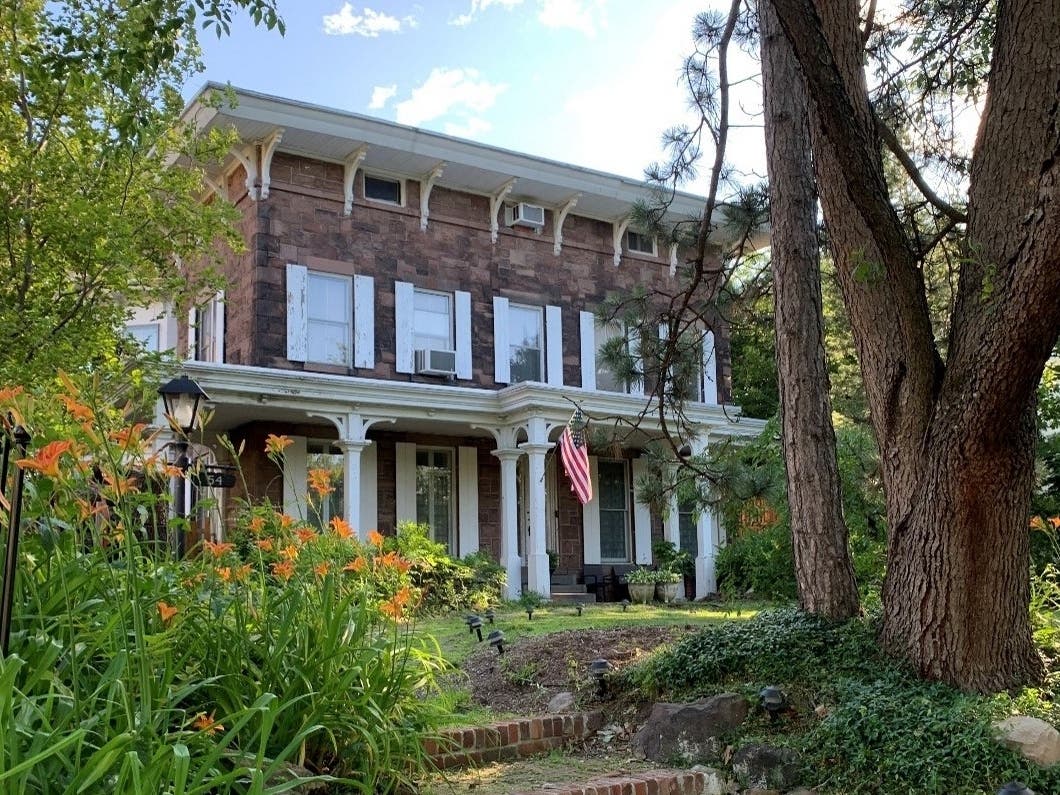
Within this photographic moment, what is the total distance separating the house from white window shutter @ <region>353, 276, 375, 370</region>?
0.07 ft

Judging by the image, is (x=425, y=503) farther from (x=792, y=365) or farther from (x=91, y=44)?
(x=91, y=44)

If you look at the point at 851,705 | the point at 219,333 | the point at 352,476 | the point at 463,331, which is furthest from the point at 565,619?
the point at 219,333

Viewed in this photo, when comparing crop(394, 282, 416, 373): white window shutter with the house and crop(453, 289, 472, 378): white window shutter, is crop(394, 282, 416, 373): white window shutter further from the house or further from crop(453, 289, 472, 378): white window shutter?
crop(453, 289, 472, 378): white window shutter

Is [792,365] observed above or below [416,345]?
below

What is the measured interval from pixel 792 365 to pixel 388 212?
982cm

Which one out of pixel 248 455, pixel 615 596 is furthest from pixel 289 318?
pixel 615 596

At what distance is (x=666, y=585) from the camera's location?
49.0ft

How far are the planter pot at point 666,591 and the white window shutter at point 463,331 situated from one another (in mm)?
4398

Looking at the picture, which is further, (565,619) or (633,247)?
(633,247)

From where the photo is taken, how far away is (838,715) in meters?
4.88

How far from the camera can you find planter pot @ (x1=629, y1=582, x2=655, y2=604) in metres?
14.7

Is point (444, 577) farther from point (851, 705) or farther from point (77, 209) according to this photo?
point (851, 705)

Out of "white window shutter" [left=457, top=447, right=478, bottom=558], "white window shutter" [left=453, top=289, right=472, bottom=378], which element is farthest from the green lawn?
"white window shutter" [left=453, top=289, right=472, bottom=378]

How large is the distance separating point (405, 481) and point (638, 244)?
249 inches
